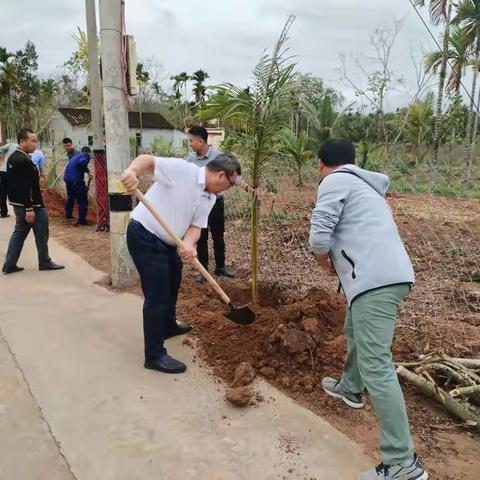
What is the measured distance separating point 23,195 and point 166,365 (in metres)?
3.37

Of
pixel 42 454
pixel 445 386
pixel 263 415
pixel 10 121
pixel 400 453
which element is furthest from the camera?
pixel 10 121

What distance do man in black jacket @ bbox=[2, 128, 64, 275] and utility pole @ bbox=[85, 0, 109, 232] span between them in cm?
269

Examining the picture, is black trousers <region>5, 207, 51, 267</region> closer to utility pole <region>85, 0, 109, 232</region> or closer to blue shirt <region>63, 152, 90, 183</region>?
utility pole <region>85, 0, 109, 232</region>

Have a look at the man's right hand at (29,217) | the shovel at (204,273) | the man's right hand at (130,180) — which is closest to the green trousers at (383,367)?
the shovel at (204,273)

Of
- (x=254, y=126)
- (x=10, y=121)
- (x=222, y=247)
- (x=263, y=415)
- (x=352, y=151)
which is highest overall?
(x=10, y=121)

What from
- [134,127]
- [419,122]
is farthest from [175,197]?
[134,127]

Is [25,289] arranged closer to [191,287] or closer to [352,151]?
[191,287]

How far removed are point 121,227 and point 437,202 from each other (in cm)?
922

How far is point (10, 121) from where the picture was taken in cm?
4059

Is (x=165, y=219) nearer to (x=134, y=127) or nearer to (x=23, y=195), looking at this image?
(x=23, y=195)

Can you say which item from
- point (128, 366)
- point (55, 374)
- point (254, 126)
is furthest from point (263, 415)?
point (254, 126)

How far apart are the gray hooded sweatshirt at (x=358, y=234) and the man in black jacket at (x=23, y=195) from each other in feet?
14.1

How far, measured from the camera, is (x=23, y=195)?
222 inches

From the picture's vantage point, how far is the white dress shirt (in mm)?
3180
